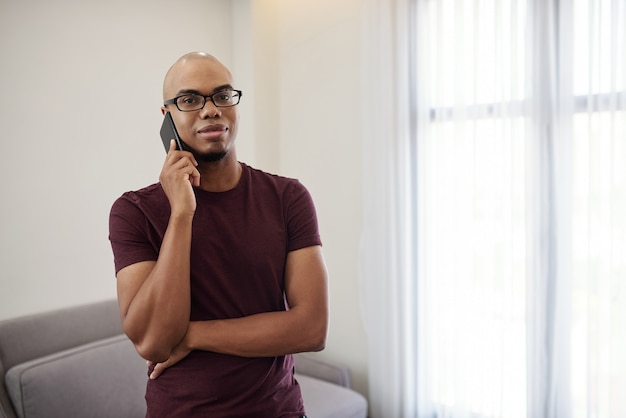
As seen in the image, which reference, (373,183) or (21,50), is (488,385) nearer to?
(373,183)

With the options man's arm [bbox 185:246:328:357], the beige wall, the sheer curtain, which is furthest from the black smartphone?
the sheer curtain

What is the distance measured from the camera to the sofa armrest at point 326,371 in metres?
2.97

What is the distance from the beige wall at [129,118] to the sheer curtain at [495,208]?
251mm

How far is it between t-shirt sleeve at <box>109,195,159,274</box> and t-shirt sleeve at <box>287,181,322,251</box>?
0.33 meters

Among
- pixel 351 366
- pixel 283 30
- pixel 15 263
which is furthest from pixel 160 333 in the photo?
pixel 283 30

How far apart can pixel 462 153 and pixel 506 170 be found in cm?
24

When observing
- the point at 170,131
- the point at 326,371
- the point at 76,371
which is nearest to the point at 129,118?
the point at 76,371

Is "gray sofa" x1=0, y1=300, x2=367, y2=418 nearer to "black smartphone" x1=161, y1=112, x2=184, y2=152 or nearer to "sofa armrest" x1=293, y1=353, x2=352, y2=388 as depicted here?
"sofa armrest" x1=293, y1=353, x2=352, y2=388

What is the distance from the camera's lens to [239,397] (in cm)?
120

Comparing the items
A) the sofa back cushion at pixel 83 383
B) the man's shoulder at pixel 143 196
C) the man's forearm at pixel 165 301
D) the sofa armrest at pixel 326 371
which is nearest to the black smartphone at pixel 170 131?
the man's shoulder at pixel 143 196

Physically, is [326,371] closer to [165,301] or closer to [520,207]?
[520,207]

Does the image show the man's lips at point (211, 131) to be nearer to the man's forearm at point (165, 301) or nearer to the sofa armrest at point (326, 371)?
the man's forearm at point (165, 301)

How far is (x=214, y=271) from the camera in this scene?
1.26m

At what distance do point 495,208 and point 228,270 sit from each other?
174 centimetres
